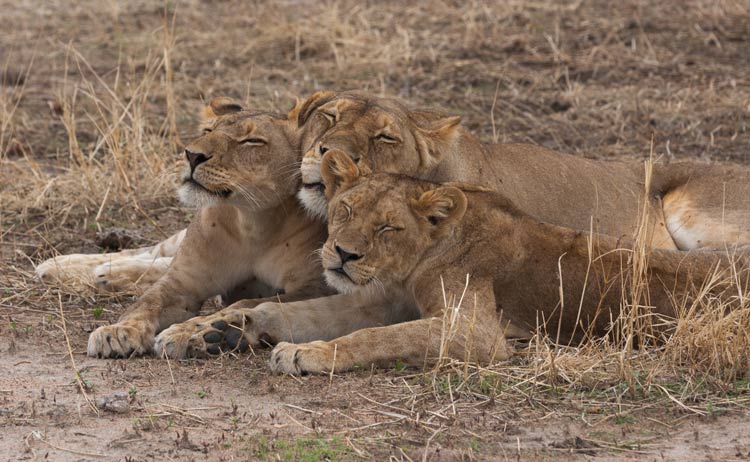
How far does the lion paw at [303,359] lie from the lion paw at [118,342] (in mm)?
666

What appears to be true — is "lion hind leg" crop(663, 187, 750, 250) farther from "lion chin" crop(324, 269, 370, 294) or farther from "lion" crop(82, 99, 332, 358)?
"lion chin" crop(324, 269, 370, 294)

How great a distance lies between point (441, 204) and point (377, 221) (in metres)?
0.27

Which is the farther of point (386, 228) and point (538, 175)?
point (538, 175)

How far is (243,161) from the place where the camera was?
19.2ft

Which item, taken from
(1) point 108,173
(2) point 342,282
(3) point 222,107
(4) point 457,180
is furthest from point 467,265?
(1) point 108,173

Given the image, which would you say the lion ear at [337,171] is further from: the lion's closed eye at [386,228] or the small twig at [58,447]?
the small twig at [58,447]

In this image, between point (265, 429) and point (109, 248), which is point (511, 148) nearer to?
point (109, 248)

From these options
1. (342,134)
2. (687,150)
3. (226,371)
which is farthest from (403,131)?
(687,150)

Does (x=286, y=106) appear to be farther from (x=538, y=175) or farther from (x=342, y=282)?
(x=342, y=282)

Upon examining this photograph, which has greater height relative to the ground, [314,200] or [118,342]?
[314,200]

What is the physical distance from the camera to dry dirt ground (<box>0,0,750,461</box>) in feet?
14.7

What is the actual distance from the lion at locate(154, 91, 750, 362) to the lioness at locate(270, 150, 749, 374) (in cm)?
20

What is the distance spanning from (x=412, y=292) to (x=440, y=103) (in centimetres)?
444

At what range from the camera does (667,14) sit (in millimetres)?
11867
